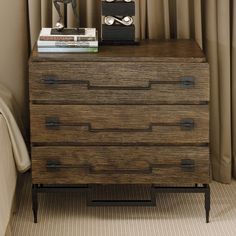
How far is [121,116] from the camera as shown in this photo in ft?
9.33

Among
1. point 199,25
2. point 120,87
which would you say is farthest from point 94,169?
point 199,25

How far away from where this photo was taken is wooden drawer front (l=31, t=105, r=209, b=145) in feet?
9.31

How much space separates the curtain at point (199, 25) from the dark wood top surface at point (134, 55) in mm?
270

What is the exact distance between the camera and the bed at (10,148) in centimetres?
276

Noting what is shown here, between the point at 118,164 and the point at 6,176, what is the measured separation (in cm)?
46

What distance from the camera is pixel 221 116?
11.0 feet

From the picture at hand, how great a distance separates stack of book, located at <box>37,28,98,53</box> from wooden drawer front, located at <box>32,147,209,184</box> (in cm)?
40

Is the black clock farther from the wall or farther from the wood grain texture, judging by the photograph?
the wall

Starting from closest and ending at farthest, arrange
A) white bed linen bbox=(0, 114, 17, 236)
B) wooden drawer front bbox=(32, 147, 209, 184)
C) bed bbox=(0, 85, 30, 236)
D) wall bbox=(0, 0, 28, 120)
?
1. white bed linen bbox=(0, 114, 17, 236)
2. bed bbox=(0, 85, 30, 236)
3. wooden drawer front bbox=(32, 147, 209, 184)
4. wall bbox=(0, 0, 28, 120)

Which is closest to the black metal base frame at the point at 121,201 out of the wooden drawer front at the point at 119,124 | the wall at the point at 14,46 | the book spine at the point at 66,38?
the wooden drawer front at the point at 119,124

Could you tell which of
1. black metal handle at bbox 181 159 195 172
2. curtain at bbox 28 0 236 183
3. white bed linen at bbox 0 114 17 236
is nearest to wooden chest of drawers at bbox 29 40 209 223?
black metal handle at bbox 181 159 195 172

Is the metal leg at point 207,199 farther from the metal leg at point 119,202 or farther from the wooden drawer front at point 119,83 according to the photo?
the wooden drawer front at point 119,83

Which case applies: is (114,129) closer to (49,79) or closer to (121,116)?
(121,116)

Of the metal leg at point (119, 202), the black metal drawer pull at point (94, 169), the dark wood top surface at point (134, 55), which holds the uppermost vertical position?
the dark wood top surface at point (134, 55)
